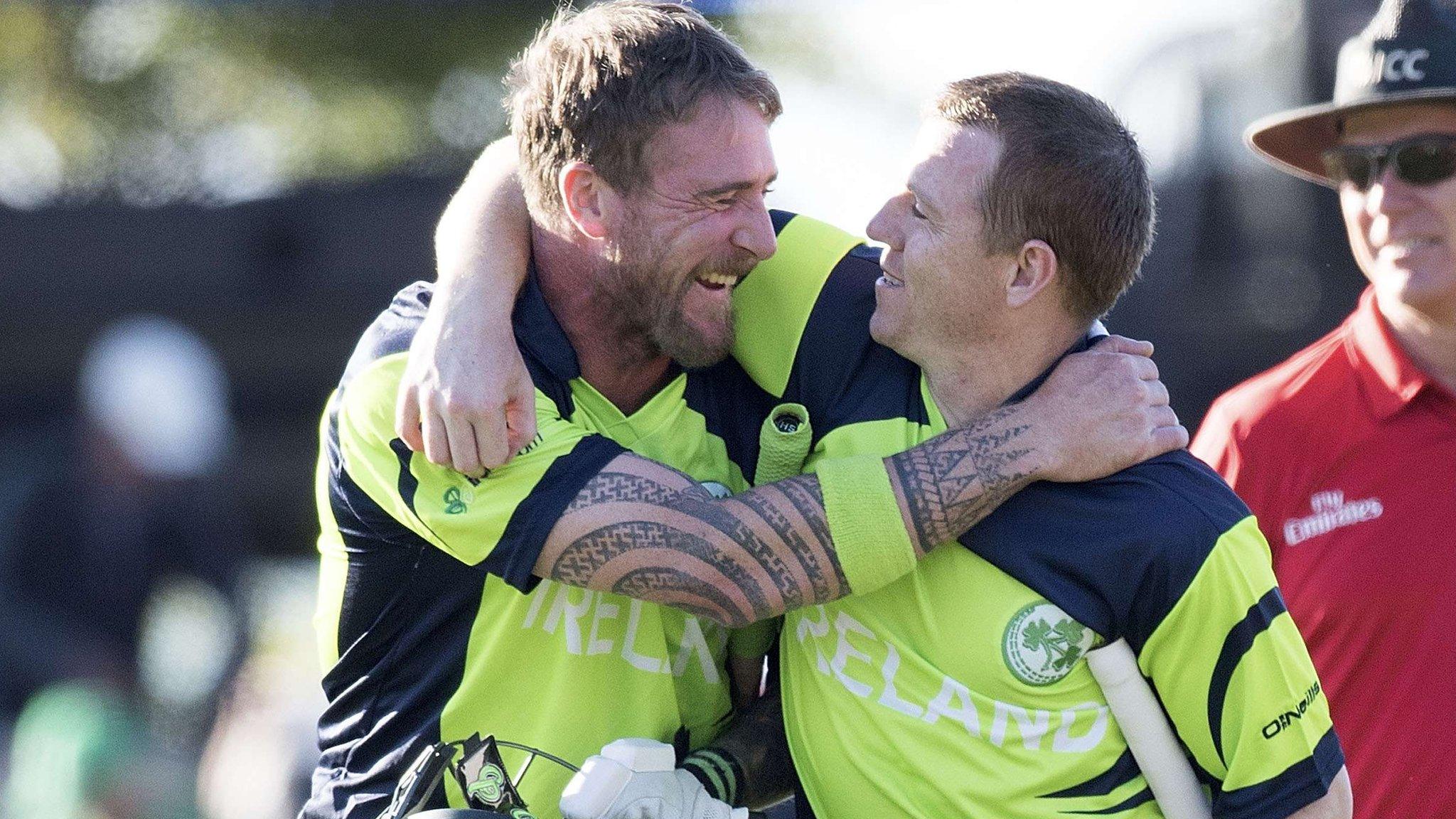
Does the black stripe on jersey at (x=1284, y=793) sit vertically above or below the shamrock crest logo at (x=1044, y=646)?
below

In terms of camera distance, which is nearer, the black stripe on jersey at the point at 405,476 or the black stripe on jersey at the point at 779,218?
the black stripe on jersey at the point at 405,476

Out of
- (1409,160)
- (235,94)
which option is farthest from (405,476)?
(235,94)

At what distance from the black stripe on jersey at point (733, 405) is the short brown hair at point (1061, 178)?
52 centimetres

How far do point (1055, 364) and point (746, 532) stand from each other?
0.60m

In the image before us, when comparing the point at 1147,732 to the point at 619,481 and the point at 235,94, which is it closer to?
the point at 619,481

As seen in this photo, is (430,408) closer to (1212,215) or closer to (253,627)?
(253,627)

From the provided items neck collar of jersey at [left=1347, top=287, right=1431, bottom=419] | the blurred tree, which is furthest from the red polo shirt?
the blurred tree

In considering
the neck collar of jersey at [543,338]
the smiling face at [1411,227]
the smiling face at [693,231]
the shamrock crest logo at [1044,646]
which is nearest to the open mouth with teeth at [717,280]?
the smiling face at [693,231]

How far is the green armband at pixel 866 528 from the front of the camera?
250 centimetres

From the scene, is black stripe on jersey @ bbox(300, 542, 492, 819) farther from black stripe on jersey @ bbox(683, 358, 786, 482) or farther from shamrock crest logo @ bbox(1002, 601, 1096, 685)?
shamrock crest logo @ bbox(1002, 601, 1096, 685)

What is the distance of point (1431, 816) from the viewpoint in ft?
9.98

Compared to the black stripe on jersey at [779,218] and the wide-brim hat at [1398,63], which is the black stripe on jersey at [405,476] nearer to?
the black stripe on jersey at [779,218]

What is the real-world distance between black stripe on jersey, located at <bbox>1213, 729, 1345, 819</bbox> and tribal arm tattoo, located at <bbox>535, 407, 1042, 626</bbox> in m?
0.56

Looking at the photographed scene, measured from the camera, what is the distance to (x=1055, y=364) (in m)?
2.73
